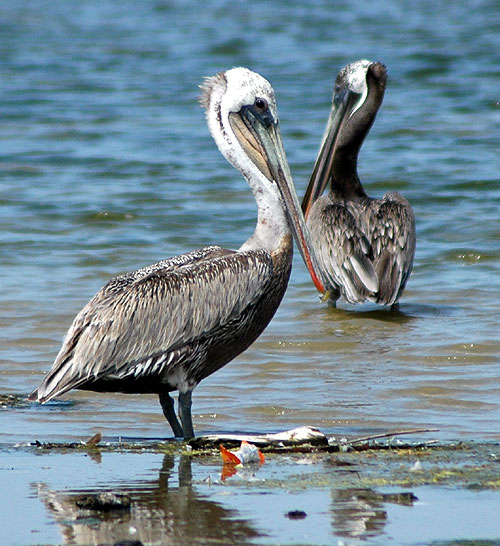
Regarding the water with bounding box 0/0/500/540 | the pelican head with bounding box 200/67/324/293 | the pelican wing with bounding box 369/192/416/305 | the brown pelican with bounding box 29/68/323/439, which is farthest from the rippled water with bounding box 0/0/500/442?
the pelican head with bounding box 200/67/324/293

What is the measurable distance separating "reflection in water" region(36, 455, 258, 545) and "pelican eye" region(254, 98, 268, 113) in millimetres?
1924

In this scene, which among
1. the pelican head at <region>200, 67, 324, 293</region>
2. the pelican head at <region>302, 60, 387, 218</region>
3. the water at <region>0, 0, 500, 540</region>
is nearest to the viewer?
the pelican head at <region>200, 67, 324, 293</region>

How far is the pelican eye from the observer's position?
553 cm

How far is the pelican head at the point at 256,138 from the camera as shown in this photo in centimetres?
546

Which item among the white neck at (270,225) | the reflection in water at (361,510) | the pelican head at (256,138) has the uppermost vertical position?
the pelican head at (256,138)

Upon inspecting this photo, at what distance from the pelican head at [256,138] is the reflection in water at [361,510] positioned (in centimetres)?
165

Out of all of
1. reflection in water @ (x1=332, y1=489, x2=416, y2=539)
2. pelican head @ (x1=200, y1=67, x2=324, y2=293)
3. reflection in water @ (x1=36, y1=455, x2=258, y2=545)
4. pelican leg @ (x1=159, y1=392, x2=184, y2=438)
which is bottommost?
reflection in water @ (x1=332, y1=489, x2=416, y2=539)

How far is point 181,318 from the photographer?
17.0 ft

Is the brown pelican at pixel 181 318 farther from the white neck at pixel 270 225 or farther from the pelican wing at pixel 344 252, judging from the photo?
the pelican wing at pixel 344 252

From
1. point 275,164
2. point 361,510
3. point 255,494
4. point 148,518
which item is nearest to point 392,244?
point 275,164

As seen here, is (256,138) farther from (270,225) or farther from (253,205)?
(253,205)

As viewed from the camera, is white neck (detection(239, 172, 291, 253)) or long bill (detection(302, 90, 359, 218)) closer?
white neck (detection(239, 172, 291, 253))

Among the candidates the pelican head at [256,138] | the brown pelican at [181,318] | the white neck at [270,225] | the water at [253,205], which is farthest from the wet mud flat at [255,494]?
the pelican head at [256,138]

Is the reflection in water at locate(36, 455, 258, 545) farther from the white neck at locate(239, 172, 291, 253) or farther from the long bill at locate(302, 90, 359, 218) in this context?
the long bill at locate(302, 90, 359, 218)
